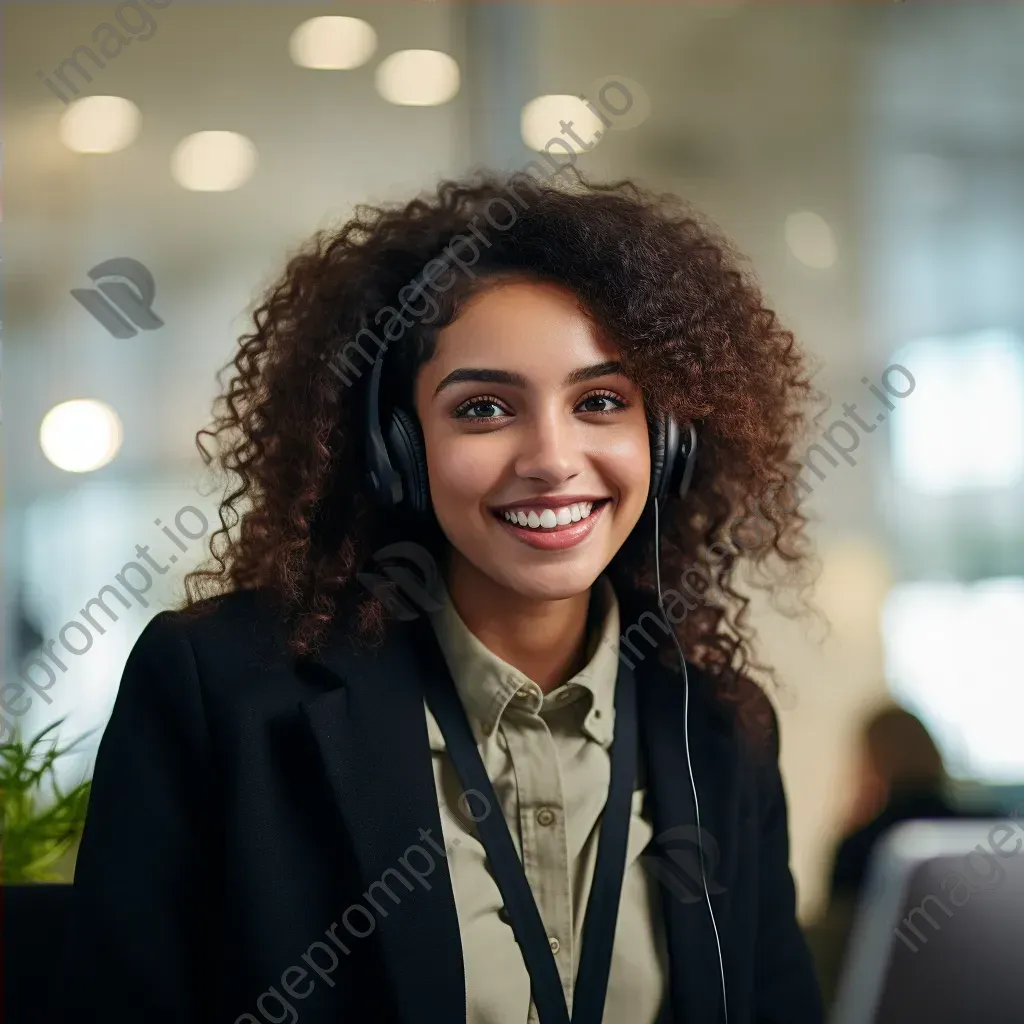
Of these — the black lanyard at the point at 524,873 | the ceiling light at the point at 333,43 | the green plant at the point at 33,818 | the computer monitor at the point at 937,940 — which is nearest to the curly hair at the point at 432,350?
the black lanyard at the point at 524,873

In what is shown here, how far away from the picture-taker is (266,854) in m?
0.98

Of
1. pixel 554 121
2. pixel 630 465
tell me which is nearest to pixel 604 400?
pixel 630 465

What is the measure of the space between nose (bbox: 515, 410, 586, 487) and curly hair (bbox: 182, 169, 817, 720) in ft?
0.30

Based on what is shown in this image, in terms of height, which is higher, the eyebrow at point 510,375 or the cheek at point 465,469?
the eyebrow at point 510,375

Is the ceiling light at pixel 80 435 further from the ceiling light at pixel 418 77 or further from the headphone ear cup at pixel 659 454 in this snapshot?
the headphone ear cup at pixel 659 454

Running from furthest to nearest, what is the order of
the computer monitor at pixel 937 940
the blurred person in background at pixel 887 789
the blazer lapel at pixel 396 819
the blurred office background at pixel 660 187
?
the blurred person in background at pixel 887 789, the blurred office background at pixel 660 187, the blazer lapel at pixel 396 819, the computer monitor at pixel 937 940

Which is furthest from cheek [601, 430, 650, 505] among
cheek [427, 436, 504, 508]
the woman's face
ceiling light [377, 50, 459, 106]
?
ceiling light [377, 50, 459, 106]

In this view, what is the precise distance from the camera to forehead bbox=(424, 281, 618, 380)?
1.00 metres

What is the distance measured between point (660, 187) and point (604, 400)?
95cm

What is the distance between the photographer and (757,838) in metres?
1.20

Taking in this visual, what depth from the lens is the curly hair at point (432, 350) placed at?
1.05 meters

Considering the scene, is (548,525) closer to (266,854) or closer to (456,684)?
(456,684)

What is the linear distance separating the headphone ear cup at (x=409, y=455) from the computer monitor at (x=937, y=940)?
1.77ft

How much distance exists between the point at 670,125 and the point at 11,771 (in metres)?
1.49
